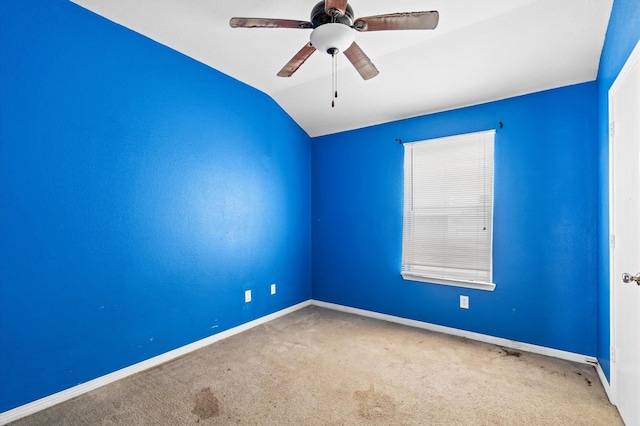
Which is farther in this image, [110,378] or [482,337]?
[482,337]

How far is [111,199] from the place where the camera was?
230 centimetres

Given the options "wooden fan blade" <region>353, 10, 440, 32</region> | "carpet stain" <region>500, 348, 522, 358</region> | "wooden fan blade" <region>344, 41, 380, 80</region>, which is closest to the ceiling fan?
"wooden fan blade" <region>353, 10, 440, 32</region>

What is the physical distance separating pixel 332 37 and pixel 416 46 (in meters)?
1.14

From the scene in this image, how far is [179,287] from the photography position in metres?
2.75

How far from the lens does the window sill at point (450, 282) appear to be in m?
2.97

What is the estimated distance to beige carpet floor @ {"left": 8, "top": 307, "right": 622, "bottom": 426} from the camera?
6.12ft

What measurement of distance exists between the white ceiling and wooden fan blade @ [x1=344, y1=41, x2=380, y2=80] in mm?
334

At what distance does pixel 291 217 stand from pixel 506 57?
270 cm

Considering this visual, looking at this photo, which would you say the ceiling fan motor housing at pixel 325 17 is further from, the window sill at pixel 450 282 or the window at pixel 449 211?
the window sill at pixel 450 282

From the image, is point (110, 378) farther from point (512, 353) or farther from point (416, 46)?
point (416, 46)

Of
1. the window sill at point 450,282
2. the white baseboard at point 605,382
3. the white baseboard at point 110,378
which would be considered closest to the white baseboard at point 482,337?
the white baseboard at point 605,382

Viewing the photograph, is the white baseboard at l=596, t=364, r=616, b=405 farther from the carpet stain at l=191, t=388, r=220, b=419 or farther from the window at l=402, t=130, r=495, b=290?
the carpet stain at l=191, t=388, r=220, b=419

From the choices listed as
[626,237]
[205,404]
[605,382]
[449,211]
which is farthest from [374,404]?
[449,211]

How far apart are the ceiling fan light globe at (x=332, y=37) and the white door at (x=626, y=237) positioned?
1372mm
